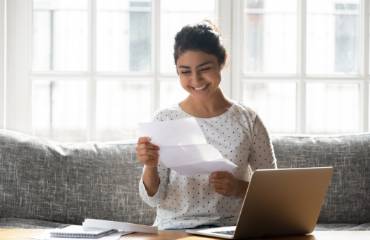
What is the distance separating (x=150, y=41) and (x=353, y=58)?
93 cm

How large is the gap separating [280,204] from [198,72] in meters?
0.74

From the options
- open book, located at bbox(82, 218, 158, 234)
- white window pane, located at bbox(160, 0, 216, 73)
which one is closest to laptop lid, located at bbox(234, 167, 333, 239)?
open book, located at bbox(82, 218, 158, 234)

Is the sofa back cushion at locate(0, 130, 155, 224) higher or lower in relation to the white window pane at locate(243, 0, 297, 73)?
lower

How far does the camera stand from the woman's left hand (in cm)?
251

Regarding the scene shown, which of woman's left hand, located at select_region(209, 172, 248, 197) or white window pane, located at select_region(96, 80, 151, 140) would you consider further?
white window pane, located at select_region(96, 80, 151, 140)

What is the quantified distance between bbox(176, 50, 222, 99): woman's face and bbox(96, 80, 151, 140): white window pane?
0.98m

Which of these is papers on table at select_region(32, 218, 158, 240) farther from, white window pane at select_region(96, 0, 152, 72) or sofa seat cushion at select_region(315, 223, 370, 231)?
white window pane at select_region(96, 0, 152, 72)

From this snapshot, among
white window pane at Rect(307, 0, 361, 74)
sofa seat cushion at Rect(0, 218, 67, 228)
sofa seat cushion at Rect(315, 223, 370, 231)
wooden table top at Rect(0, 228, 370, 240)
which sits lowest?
sofa seat cushion at Rect(315, 223, 370, 231)

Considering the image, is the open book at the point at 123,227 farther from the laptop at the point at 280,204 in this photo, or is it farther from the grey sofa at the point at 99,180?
the grey sofa at the point at 99,180

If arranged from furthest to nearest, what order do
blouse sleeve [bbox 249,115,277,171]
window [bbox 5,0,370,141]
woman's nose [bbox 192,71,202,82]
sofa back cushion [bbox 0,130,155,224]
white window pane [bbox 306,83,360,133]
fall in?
white window pane [bbox 306,83,360,133], window [bbox 5,0,370,141], sofa back cushion [bbox 0,130,155,224], blouse sleeve [bbox 249,115,277,171], woman's nose [bbox 192,71,202,82]

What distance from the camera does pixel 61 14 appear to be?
3.62m

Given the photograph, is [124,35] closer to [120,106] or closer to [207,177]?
[120,106]

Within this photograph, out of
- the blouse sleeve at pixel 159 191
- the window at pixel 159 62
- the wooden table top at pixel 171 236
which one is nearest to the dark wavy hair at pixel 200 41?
the blouse sleeve at pixel 159 191

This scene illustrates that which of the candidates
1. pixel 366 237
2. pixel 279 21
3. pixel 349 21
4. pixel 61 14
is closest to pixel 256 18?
pixel 279 21
